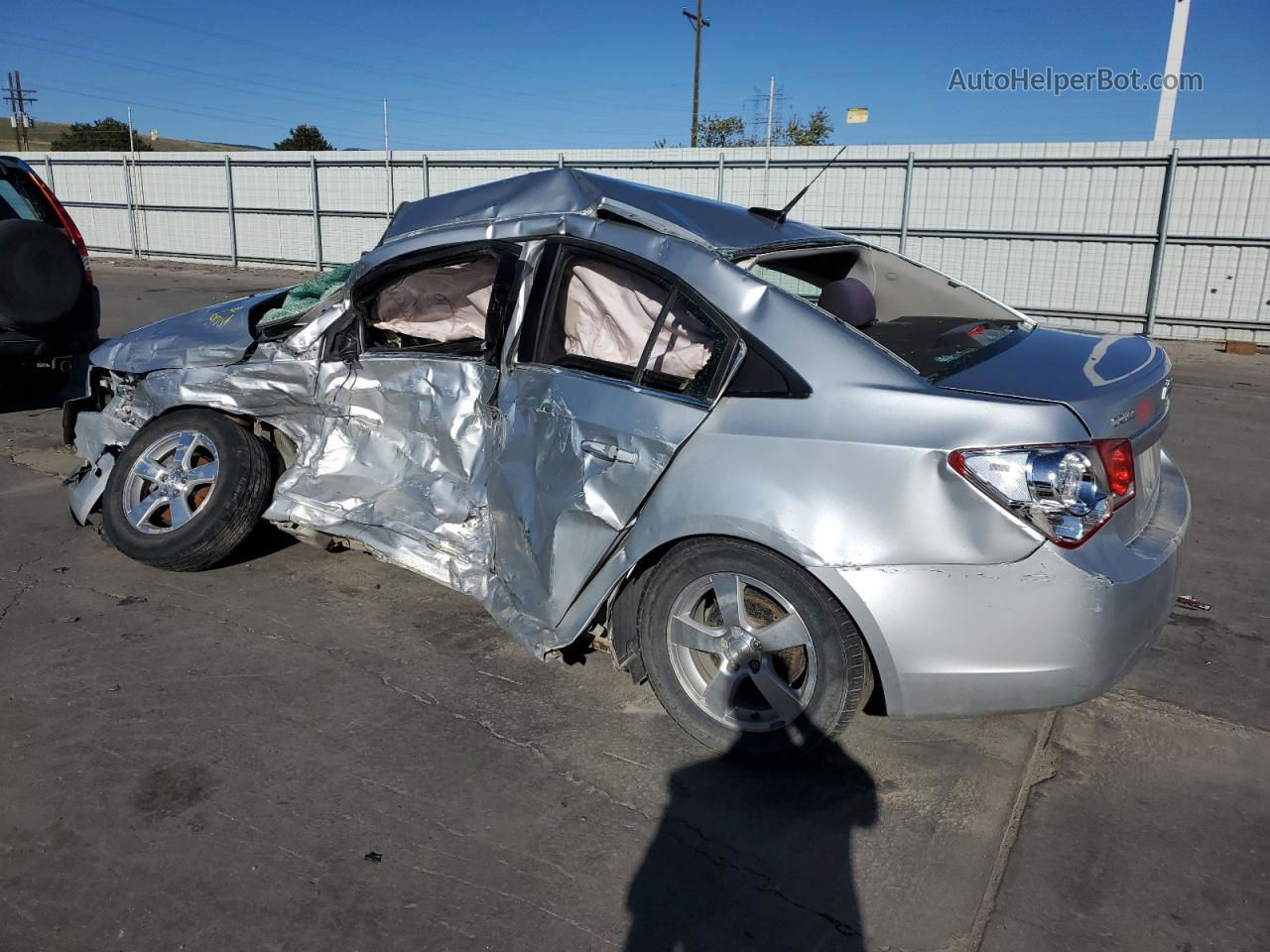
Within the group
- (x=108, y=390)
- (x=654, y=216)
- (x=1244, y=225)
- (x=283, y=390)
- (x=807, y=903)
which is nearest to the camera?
(x=807, y=903)

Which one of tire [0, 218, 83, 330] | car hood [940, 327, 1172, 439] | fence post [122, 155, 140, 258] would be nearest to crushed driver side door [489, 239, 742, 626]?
car hood [940, 327, 1172, 439]

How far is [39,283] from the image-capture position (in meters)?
6.73

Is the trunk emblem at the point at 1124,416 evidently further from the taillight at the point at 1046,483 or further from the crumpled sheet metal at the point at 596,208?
the crumpled sheet metal at the point at 596,208

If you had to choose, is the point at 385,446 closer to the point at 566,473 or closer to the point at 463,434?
the point at 463,434

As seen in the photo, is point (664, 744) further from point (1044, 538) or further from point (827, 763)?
point (1044, 538)

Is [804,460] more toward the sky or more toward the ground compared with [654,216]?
more toward the ground

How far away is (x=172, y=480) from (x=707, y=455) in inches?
114

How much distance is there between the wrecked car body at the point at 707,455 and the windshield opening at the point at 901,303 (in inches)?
0.7

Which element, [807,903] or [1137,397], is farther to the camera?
[1137,397]

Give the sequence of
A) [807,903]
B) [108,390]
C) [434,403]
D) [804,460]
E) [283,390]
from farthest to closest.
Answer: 1. [108,390]
2. [283,390]
3. [434,403]
4. [804,460]
5. [807,903]

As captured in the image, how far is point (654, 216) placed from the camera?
345 centimetres

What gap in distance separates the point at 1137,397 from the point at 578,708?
2.13 meters

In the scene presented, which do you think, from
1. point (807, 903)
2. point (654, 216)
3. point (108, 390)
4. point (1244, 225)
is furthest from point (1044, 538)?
point (1244, 225)

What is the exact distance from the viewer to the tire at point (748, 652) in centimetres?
287
